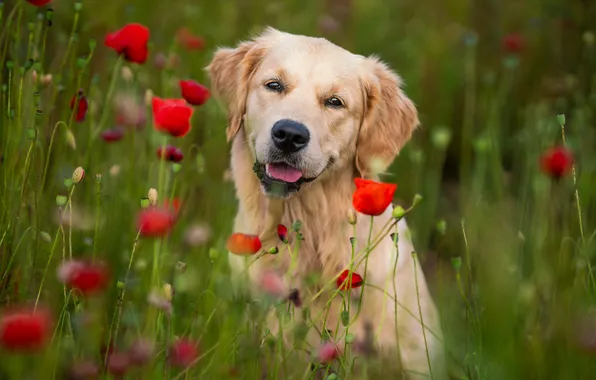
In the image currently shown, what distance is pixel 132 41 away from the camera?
2.76 metres

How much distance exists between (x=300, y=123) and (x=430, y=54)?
319 cm

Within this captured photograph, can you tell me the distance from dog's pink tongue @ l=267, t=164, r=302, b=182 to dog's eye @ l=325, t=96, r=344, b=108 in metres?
0.30

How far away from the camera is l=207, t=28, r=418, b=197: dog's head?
9.16 ft

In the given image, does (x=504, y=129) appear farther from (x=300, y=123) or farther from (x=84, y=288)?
(x=84, y=288)

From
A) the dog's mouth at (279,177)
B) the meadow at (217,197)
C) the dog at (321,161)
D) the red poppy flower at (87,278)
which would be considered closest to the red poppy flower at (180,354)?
the meadow at (217,197)

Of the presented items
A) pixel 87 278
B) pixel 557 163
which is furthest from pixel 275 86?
pixel 87 278

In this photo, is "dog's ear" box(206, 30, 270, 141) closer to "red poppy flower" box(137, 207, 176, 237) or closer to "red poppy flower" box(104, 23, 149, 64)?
"red poppy flower" box(104, 23, 149, 64)

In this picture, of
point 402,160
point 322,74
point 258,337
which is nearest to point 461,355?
point 258,337

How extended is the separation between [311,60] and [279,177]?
1.51 feet

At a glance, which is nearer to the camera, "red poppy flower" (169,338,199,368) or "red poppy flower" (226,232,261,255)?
"red poppy flower" (169,338,199,368)

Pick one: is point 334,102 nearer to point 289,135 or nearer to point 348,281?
point 289,135

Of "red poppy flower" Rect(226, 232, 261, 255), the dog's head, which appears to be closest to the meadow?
"red poppy flower" Rect(226, 232, 261, 255)

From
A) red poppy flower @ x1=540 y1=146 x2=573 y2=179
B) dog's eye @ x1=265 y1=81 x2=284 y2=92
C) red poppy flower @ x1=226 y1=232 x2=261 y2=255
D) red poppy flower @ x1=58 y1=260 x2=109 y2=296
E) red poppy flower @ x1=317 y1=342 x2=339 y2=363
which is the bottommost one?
red poppy flower @ x1=317 y1=342 x2=339 y2=363

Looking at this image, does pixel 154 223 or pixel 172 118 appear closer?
pixel 154 223
